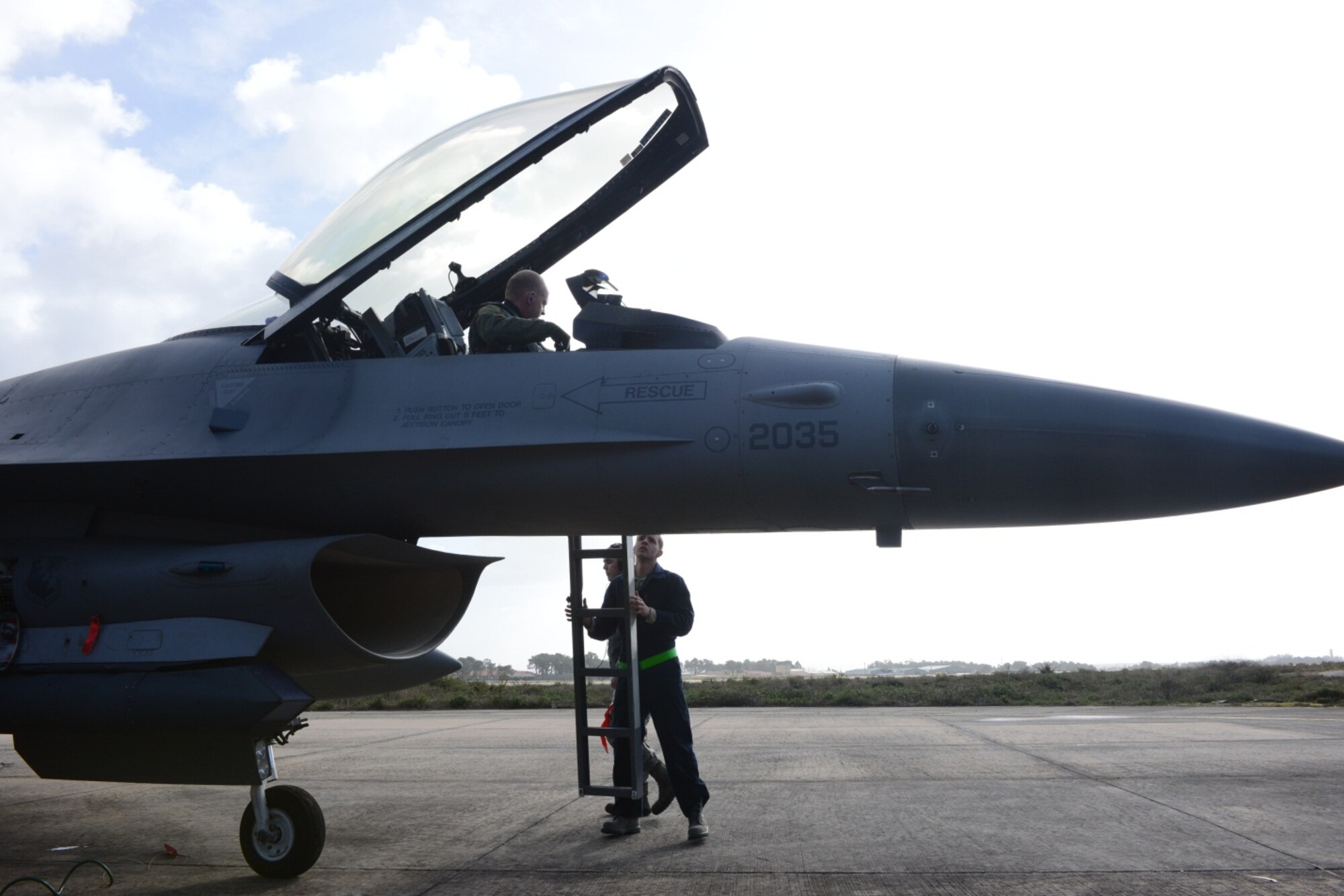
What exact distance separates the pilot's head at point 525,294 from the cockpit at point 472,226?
30cm

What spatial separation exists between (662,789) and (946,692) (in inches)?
478

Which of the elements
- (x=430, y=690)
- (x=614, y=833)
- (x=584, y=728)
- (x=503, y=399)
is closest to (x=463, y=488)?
(x=503, y=399)

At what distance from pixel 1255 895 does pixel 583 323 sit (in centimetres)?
357

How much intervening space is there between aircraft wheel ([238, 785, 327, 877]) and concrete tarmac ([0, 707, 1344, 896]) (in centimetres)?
8

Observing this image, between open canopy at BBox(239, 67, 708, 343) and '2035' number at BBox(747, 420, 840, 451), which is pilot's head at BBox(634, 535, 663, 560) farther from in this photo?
'2035' number at BBox(747, 420, 840, 451)

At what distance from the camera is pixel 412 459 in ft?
14.9

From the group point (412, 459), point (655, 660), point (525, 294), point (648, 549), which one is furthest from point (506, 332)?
point (655, 660)

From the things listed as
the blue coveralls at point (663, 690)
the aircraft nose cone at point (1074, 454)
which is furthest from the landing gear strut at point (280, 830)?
the aircraft nose cone at point (1074, 454)

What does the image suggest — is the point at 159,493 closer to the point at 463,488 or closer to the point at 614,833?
the point at 463,488

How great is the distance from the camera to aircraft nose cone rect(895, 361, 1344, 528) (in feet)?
12.2

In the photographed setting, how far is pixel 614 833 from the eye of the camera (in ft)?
18.0

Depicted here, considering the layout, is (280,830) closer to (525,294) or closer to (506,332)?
(506,332)

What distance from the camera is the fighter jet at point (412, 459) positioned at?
13.0 ft

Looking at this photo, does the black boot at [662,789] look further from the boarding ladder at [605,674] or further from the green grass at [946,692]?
the green grass at [946,692]
